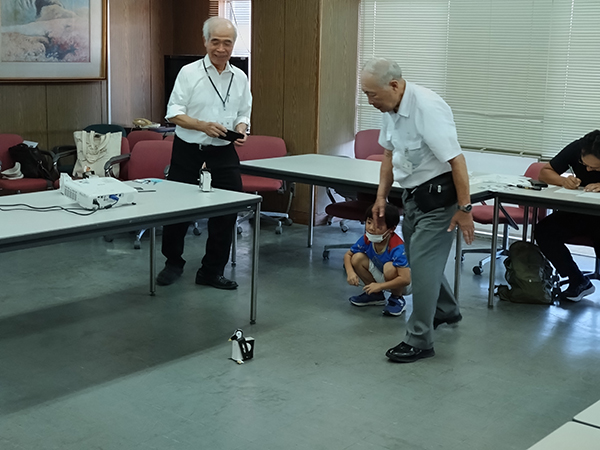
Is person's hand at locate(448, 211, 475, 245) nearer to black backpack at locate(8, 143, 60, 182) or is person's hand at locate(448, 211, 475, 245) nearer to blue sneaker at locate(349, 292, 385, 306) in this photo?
blue sneaker at locate(349, 292, 385, 306)

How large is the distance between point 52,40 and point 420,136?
4.78m

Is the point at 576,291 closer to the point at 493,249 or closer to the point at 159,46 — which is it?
the point at 493,249

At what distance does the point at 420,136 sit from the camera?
3.65 meters

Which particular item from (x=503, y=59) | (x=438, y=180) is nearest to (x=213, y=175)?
(x=438, y=180)

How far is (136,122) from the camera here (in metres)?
7.68

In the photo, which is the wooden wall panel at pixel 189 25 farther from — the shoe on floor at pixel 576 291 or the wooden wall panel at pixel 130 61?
the shoe on floor at pixel 576 291

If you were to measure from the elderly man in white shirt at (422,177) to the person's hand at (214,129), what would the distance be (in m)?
1.09

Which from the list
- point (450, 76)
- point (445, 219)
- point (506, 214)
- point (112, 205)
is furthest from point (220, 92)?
point (450, 76)

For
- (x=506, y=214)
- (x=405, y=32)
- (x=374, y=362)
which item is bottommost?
(x=374, y=362)

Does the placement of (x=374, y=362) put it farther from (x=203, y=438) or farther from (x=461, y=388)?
(x=203, y=438)

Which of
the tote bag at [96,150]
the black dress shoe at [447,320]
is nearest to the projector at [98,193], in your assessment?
the black dress shoe at [447,320]

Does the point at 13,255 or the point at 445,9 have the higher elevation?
the point at 445,9

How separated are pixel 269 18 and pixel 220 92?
253 cm

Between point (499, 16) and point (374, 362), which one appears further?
point (499, 16)
